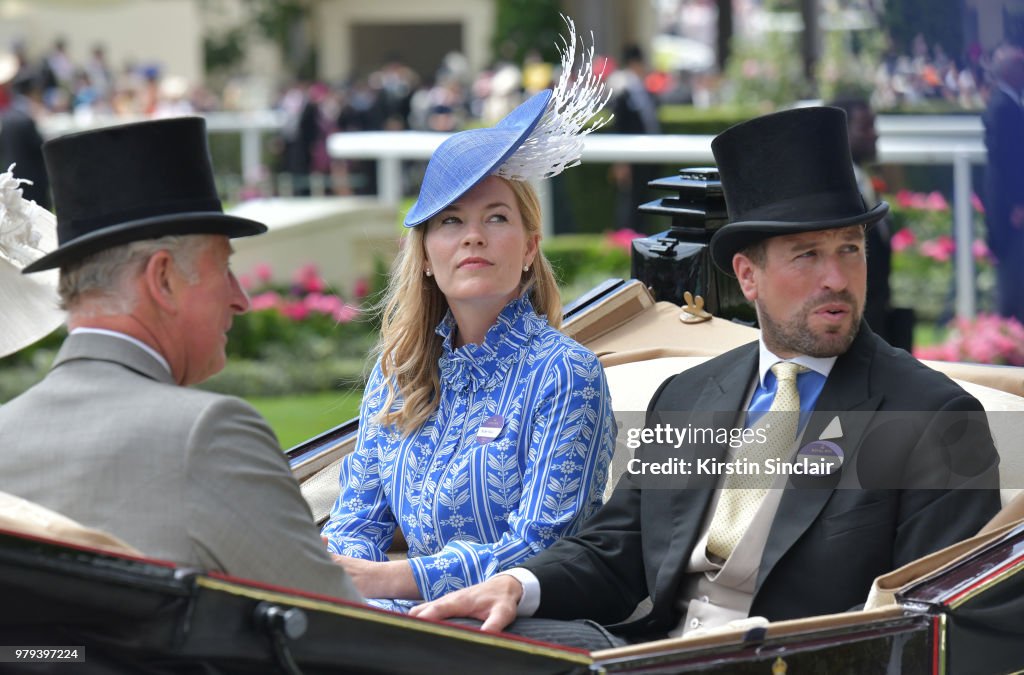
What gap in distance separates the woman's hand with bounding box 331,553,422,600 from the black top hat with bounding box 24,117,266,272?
836 millimetres

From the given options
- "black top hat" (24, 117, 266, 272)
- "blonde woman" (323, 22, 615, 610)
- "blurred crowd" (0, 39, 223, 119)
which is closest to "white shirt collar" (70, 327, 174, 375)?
"black top hat" (24, 117, 266, 272)

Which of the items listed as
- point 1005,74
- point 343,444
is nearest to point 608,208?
point 1005,74

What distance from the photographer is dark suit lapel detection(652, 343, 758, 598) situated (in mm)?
2900

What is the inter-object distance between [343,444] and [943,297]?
8164 mm

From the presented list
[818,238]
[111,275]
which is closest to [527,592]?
[818,238]

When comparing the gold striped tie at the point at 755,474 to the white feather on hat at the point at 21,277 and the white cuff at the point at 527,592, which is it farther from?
the white feather on hat at the point at 21,277

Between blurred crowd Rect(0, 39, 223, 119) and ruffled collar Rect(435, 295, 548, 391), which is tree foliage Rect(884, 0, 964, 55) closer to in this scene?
ruffled collar Rect(435, 295, 548, 391)

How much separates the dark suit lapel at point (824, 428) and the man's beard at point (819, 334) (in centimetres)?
3

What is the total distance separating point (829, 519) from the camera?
275 centimetres

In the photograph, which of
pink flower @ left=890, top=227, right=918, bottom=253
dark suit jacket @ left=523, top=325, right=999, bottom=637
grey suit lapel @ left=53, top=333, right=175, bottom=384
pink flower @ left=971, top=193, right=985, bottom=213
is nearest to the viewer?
grey suit lapel @ left=53, top=333, right=175, bottom=384

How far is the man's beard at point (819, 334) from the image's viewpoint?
2838mm

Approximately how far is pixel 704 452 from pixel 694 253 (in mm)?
1146

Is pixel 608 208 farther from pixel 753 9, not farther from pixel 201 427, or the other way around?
pixel 753 9

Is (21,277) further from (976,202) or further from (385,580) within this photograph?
(976,202)
